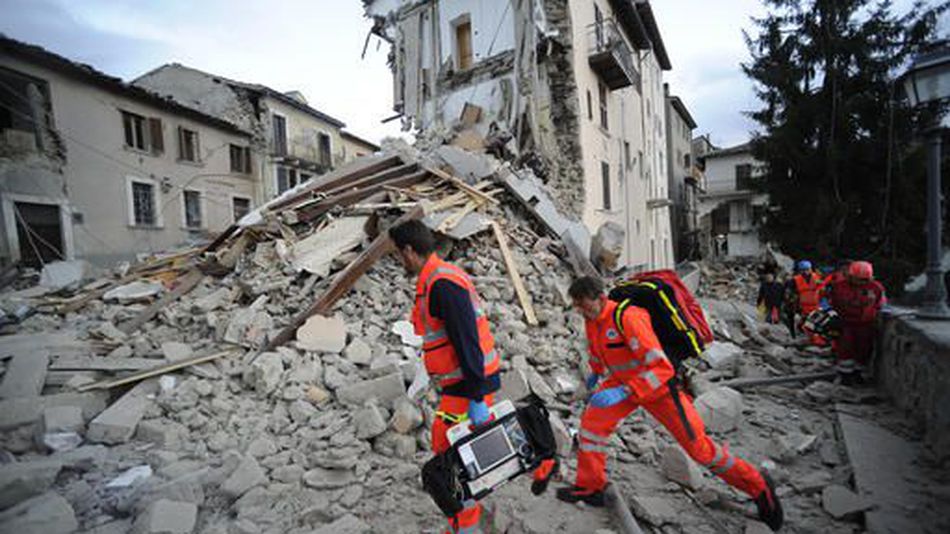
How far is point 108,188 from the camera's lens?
1455 centimetres

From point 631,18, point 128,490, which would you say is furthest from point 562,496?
point 631,18

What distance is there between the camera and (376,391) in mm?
3807

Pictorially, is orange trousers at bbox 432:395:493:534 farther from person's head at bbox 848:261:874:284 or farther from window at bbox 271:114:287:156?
window at bbox 271:114:287:156

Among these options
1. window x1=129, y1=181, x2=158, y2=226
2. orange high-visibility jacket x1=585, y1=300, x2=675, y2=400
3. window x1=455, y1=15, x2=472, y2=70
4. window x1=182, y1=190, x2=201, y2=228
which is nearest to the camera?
orange high-visibility jacket x1=585, y1=300, x2=675, y2=400

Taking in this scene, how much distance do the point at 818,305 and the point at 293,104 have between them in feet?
81.5

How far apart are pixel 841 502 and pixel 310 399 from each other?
409 centimetres

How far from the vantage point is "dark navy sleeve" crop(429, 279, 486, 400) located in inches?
84.8

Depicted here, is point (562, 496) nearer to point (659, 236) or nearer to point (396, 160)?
point (396, 160)

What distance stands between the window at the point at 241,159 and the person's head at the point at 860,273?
23.1 m

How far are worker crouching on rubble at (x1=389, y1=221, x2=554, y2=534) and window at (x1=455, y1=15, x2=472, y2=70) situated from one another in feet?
41.1

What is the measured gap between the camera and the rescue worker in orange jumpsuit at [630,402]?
8.27 feet

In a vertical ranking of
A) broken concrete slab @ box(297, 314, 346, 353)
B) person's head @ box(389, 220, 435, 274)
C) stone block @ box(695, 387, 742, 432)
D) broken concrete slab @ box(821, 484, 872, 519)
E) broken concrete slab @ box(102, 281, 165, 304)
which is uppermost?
person's head @ box(389, 220, 435, 274)

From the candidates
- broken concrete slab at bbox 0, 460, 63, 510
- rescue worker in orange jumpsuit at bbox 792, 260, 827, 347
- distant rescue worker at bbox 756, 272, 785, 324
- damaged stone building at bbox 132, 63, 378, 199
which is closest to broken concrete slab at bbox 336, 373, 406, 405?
broken concrete slab at bbox 0, 460, 63, 510

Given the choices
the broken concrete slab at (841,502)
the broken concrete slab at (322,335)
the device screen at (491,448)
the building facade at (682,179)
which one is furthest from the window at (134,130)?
the building facade at (682,179)
